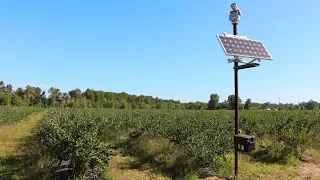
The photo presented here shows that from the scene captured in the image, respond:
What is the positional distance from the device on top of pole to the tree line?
3384 inches

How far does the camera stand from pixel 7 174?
9.18 m

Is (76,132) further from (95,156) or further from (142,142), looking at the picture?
(142,142)

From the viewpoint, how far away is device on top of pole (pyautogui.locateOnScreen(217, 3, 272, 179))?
8.27 metres

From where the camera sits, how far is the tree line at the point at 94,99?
101 meters

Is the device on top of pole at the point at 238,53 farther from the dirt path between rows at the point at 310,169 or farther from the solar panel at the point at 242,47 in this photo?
the dirt path between rows at the point at 310,169

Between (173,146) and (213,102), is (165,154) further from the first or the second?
(213,102)

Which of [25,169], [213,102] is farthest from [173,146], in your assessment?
[213,102]

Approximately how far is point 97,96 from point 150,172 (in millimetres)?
122417

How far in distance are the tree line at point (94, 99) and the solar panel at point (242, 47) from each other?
85.7 m

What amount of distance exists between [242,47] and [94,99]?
12254 cm

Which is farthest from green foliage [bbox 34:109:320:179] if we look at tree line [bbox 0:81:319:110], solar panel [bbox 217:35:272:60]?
tree line [bbox 0:81:319:110]

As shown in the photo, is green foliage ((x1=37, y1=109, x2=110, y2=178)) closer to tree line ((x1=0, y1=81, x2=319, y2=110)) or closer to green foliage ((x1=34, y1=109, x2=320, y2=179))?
green foliage ((x1=34, y1=109, x2=320, y2=179))

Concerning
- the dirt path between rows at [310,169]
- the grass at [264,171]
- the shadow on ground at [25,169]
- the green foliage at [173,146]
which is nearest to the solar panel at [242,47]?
the green foliage at [173,146]

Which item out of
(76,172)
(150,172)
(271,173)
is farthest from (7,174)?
(271,173)
